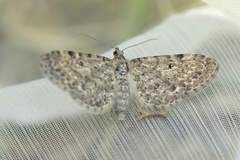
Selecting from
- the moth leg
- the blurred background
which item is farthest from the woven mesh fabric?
the blurred background

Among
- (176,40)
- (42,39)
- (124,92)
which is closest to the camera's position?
(124,92)

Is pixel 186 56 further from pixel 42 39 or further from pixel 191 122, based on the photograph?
pixel 42 39

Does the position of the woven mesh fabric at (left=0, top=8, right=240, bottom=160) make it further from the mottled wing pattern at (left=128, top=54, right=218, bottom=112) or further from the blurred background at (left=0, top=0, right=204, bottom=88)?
the blurred background at (left=0, top=0, right=204, bottom=88)

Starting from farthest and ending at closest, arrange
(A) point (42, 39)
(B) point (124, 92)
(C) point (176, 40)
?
(A) point (42, 39) < (C) point (176, 40) < (B) point (124, 92)

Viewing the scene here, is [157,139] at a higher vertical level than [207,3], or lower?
lower

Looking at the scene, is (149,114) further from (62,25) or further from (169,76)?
(62,25)

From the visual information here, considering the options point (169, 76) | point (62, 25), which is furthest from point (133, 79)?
point (62, 25)

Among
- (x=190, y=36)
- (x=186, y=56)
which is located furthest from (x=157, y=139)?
(x=190, y=36)
